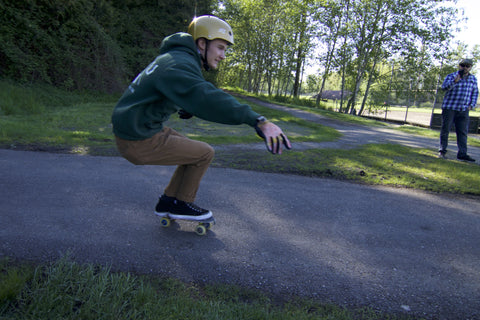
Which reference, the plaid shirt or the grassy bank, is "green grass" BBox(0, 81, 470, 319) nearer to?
the grassy bank

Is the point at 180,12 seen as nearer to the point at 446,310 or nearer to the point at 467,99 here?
the point at 467,99

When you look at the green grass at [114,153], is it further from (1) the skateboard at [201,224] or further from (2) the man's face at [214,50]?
(2) the man's face at [214,50]

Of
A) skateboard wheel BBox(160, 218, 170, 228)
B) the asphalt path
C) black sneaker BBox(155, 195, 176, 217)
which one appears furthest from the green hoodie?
the asphalt path

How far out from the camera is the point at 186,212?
11.0ft

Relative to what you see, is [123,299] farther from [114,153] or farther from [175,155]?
[114,153]

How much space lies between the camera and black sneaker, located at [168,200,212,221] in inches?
130

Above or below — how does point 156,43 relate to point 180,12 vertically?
below

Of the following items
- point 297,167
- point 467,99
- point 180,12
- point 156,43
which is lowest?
point 297,167

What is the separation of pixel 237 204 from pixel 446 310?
238 cm

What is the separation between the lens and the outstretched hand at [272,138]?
2326 mm

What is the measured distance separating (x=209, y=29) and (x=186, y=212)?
1735 millimetres

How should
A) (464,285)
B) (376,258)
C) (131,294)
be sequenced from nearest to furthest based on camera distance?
(131,294)
(464,285)
(376,258)

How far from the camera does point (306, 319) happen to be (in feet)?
6.83

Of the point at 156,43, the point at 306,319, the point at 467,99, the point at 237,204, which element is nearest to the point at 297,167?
the point at 237,204
